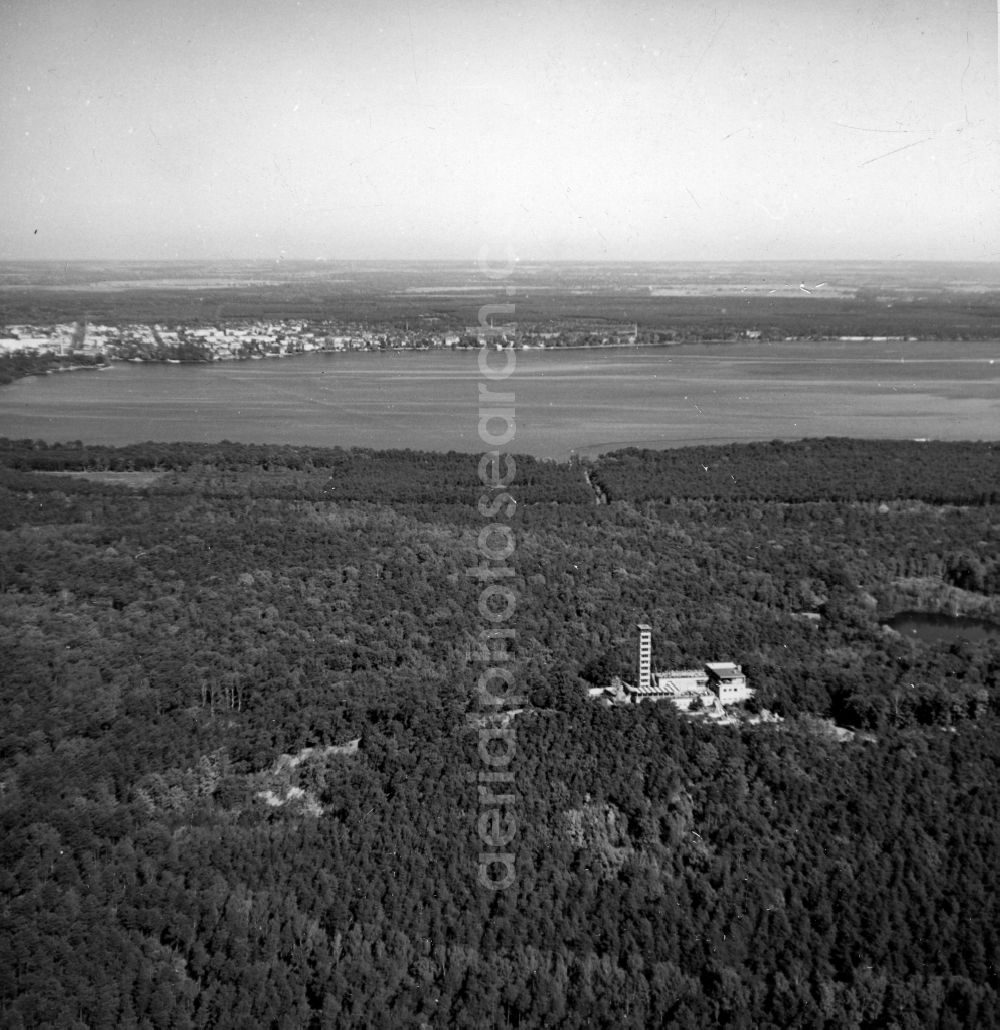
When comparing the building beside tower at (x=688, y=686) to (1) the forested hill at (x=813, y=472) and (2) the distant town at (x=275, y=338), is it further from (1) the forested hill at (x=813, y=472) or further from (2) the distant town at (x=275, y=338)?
(2) the distant town at (x=275, y=338)

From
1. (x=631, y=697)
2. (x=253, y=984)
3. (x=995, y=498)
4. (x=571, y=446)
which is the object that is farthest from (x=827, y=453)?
(x=253, y=984)

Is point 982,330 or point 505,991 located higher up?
point 982,330

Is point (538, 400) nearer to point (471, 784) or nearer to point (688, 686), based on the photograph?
point (688, 686)

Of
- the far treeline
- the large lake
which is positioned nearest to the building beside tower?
the large lake

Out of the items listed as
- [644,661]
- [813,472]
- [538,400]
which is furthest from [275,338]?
[644,661]

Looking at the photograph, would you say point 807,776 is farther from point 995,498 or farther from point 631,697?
point 995,498
